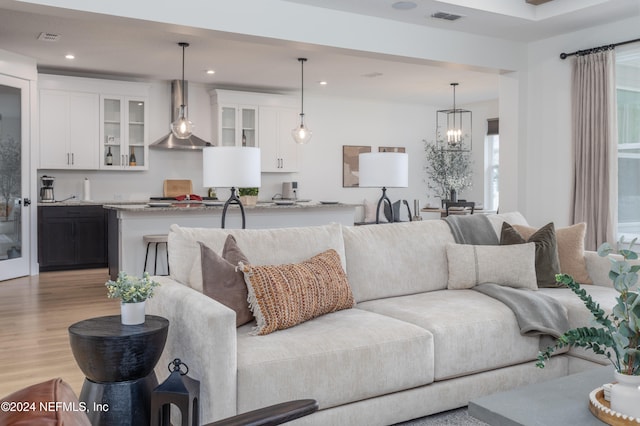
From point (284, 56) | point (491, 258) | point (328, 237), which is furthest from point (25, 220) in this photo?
point (491, 258)

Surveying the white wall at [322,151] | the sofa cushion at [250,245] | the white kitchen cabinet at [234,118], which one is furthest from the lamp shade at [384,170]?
the white wall at [322,151]

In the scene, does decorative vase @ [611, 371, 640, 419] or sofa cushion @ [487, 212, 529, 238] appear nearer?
decorative vase @ [611, 371, 640, 419]

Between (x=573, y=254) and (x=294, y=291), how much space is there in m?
2.17

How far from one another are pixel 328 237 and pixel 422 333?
31.4 inches

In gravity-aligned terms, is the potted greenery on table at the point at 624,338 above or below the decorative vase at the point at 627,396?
above

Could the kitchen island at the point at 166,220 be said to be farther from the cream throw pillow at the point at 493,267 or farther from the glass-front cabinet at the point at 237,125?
the cream throw pillow at the point at 493,267

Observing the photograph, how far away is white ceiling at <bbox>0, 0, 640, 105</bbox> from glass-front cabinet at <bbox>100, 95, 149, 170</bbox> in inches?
17.2

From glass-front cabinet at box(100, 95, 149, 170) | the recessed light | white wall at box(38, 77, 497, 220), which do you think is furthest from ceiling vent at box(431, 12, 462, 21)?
glass-front cabinet at box(100, 95, 149, 170)

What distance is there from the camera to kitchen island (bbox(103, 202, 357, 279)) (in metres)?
5.81

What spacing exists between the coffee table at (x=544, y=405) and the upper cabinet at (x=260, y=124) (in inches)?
282

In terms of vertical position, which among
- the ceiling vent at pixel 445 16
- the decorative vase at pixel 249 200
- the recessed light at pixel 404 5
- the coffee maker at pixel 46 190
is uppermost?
the ceiling vent at pixel 445 16

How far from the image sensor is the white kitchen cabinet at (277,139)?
A: 902cm

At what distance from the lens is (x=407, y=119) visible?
1080 centimetres

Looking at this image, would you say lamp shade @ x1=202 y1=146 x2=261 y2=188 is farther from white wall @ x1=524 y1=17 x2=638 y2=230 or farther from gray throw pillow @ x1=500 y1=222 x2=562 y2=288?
white wall @ x1=524 y1=17 x2=638 y2=230
